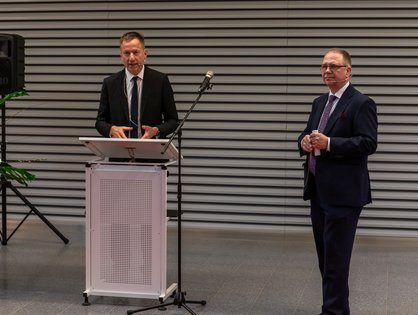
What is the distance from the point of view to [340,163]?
14.8 feet

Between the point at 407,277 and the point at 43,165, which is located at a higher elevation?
the point at 43,165

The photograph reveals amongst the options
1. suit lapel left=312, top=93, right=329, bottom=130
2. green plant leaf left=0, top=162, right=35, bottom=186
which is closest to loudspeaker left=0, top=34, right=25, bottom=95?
green plant leaf left=0, top=162, right=35, bottom=186

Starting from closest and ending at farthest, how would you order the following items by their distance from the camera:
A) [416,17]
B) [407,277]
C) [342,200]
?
[342,200] → [407,277] → [416,17]

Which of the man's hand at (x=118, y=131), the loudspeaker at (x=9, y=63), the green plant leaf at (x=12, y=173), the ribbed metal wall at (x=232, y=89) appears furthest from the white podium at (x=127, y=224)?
the ribbed metal wall at (x=232, y=89)

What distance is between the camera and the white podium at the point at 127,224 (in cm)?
502

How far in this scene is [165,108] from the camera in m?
5.54

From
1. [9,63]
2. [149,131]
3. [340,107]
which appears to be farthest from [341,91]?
[9,63]

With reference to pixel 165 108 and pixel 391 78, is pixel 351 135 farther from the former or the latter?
pixel 391 78

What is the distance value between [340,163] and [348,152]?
127 mm

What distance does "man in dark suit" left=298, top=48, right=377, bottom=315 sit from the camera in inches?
175

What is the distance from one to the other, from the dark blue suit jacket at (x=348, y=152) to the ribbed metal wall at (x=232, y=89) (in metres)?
3.15

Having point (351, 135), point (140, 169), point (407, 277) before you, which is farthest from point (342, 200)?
point (407, 277)

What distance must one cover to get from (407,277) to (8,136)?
15.1ft

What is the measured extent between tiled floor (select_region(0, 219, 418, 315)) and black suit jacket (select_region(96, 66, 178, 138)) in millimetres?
1227
